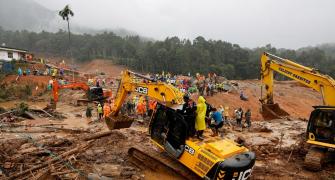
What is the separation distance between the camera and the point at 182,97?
10.8m

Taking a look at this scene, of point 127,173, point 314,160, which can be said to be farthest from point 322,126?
point 127,173

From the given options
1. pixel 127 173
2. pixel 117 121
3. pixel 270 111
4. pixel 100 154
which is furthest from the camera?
pixel 270 111

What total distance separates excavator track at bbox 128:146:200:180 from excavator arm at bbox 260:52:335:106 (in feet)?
25.4

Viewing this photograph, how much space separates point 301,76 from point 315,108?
11.4 feet

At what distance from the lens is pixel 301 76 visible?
15.8m

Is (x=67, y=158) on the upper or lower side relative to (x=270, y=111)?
lower

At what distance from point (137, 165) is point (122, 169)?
2.26 ft

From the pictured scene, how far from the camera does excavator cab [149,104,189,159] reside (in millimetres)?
9978

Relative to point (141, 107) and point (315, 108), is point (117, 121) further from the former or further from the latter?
point (141, 107)

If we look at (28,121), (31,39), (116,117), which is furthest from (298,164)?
(31,39)

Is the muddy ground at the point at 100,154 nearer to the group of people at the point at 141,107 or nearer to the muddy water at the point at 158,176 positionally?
the muddy water at the point at 158,176

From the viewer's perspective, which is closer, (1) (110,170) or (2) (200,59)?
(1) (110,170)

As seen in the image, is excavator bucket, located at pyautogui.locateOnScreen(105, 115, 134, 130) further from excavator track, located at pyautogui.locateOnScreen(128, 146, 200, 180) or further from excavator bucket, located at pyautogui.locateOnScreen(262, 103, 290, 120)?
excavator bucket, located at pyautogui.locateOnScreen(262, 103, 290, 120)

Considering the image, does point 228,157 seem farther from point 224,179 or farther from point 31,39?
point 31,39
